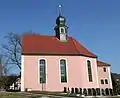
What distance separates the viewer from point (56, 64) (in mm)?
38812

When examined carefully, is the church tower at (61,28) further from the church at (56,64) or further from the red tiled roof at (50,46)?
the red tiled roof at (50,46)

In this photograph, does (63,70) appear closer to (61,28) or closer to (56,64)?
(56,64)

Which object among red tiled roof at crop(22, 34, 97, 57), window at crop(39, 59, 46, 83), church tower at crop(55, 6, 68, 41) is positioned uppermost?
church tower at crop(55, 6, 68, 41)

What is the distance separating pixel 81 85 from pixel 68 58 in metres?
5.27

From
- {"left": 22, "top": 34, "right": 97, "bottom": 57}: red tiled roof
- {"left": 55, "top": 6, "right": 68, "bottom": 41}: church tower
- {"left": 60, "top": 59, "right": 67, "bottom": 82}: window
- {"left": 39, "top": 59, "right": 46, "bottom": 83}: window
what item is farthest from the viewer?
{"left": 55, "top": 6, "right": 68, "bottom": 41}: church tower

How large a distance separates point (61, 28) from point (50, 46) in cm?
500

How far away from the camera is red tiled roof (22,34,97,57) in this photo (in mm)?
39219

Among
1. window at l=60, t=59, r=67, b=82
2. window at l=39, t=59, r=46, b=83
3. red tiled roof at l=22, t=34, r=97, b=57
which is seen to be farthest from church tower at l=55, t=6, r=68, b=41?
window at l=39, t=59, r=46, b=83

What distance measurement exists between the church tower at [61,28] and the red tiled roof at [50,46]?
886 millimetres

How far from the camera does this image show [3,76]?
58469mm

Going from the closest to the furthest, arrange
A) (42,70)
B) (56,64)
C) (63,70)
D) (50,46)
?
(42,70) → (56,64) → (63,70) → (50,46)

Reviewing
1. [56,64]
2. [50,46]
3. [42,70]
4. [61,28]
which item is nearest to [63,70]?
[56,64]

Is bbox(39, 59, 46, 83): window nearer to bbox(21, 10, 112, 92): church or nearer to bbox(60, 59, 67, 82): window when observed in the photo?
bbox(21, 10, 112, 92): church

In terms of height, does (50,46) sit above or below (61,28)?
below
